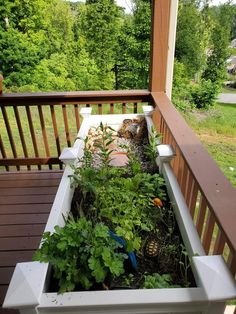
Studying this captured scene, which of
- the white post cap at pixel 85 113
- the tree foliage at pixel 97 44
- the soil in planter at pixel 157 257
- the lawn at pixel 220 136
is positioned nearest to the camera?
the soil in planter at pixel 157 257

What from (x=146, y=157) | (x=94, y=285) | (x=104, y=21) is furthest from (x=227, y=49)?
(x=94, y=285)

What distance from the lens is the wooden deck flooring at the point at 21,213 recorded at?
1942 mm

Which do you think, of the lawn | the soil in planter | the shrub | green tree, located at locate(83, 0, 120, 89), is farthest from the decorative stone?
green tree, located at locate(83, 0, 120, 89)

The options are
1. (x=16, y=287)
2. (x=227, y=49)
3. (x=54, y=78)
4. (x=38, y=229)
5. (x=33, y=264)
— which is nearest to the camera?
(x=16, y=287)

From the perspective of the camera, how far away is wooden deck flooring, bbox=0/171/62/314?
1942 millimetres

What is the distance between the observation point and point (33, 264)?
3.48 ft

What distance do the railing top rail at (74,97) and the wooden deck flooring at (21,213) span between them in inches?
30.8

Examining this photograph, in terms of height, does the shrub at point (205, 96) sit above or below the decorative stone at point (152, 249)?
below

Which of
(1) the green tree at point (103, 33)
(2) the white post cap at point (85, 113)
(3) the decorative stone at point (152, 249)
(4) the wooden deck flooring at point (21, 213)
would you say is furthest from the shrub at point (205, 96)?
(3) the decorative stone at point (152, 249)

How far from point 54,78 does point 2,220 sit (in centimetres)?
1361

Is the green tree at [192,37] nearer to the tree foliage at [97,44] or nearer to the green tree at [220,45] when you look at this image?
the tree foliage at [97,44]

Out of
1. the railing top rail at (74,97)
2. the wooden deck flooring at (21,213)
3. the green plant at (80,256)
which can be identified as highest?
the railing top rail at (74,97)

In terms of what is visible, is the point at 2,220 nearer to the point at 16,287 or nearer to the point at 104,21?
the point at 16,287

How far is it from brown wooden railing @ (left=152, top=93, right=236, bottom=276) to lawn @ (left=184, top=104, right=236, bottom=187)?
1981mm
